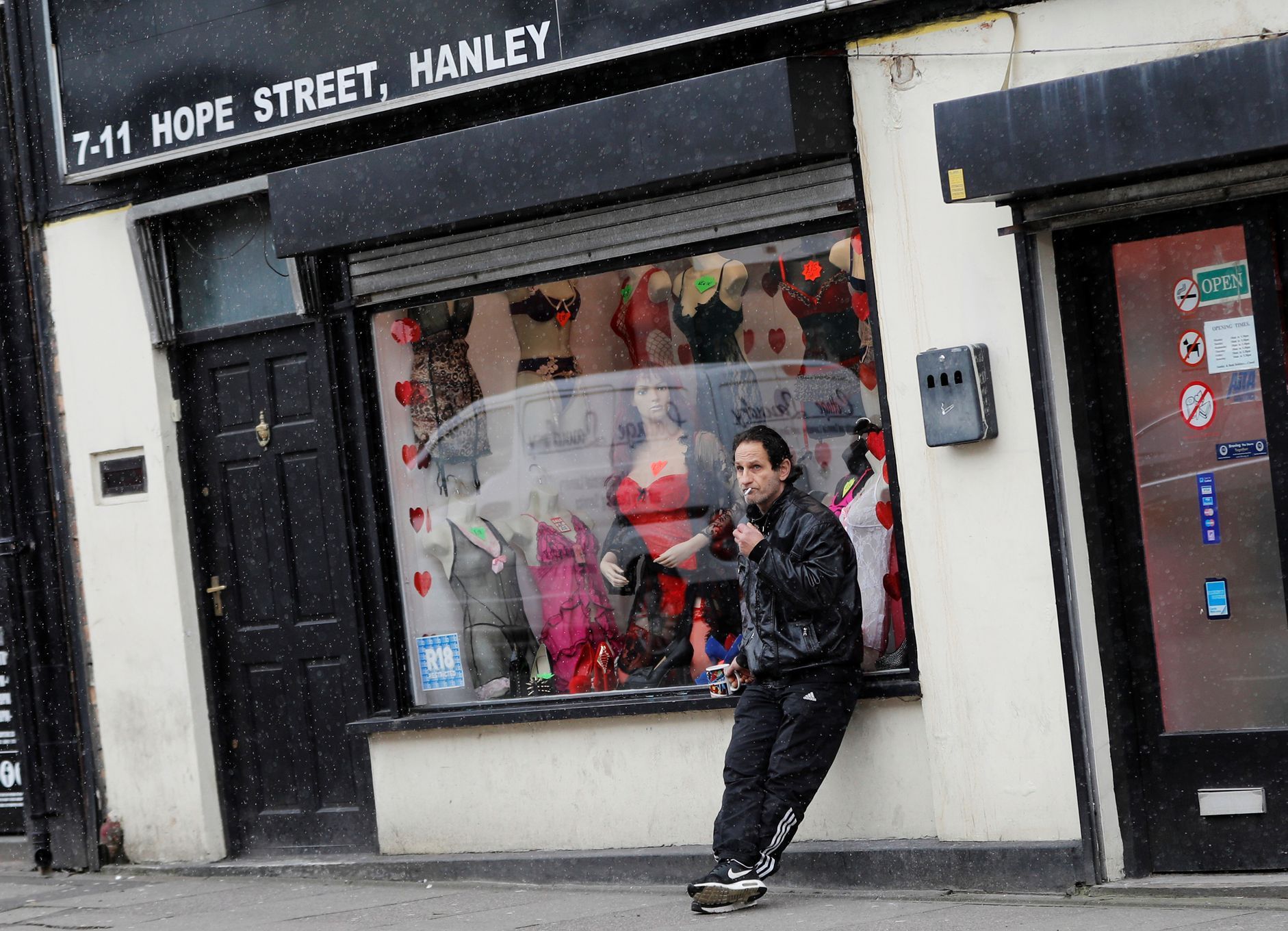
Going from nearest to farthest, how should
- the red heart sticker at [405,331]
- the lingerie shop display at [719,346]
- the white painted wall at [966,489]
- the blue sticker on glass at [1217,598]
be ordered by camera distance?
the blue sticker on glass at [1217,598] < the white painted wall at [966,489] < the lingerie shop display at [719,346] < the red heart sticker at [405,331]

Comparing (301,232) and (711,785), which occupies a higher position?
(301,232)

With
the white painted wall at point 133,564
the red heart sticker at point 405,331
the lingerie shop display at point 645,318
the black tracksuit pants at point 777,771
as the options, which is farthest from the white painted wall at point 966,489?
the white painted wall at point 133,564

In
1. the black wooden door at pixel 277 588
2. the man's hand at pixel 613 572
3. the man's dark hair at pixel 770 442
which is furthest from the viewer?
the black wooden door at pixel 277 588

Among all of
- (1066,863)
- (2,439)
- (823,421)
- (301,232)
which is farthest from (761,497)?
(2,439)

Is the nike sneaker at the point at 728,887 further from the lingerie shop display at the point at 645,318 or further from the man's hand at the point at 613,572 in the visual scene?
the lingerie shop display at the point at 645,318

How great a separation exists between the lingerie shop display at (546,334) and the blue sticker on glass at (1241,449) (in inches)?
117

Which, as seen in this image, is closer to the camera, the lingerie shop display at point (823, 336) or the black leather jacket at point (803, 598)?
the black leather jacket at point (803, 598)

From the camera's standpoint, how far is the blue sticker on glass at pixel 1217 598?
622 centimetres

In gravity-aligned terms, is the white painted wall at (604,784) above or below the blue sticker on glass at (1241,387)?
below

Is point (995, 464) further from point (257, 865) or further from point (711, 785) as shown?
point (257, 865)

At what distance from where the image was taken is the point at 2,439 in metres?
9.02

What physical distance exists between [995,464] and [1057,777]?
1210 millimetres

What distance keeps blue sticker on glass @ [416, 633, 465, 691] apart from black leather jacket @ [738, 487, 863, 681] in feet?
6.56

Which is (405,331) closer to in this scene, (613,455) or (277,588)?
(613,455)
